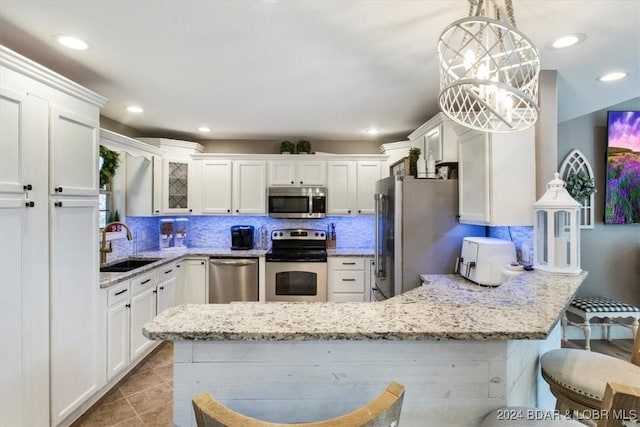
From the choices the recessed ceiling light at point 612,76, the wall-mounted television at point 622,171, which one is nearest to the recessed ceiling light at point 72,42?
the recessed ceiling light at point 612,76

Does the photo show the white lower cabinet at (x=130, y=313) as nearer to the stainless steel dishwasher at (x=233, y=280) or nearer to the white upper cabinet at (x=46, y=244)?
the white upper cabinet at (x=46, y=244)

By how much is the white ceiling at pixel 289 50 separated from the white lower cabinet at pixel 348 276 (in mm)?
1858

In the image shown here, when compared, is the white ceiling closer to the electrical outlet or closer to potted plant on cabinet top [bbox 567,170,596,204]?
potted plant on cabinet top [bbox 567,170,596,204]

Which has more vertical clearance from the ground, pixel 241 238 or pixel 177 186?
pixel 177 186

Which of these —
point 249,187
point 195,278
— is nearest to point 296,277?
point 195,278

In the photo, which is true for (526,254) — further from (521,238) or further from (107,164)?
(107,164)

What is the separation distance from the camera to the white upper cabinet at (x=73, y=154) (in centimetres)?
189

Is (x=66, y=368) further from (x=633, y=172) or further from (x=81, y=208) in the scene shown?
(x=633, y=172)

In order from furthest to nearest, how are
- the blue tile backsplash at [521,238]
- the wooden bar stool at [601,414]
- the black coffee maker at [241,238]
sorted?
1. the black coffee maker at [241,238]
2. the blue tile backsplash at [521,238]
3. the wooden bar stool at [601,414]

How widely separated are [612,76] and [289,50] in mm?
2422

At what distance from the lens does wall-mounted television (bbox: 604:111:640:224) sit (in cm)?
341

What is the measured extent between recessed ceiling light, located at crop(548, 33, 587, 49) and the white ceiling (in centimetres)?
5

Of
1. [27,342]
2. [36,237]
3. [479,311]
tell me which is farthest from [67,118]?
[479,311]

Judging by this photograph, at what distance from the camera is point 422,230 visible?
99.7 inches
